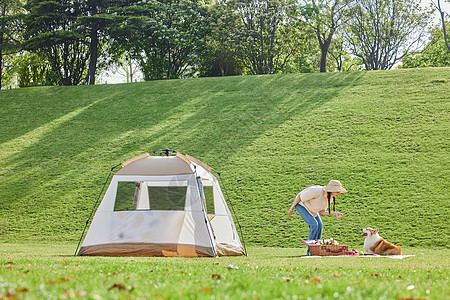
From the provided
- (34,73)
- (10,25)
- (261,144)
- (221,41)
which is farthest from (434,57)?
(10,25)

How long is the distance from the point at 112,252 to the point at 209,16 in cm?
2323

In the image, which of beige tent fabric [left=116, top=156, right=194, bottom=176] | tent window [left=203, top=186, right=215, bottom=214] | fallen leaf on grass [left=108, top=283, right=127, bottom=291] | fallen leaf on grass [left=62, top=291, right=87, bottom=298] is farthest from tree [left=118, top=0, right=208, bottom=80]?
fallen leaf on grass [left=62, top=291, right=87, bottom=298]

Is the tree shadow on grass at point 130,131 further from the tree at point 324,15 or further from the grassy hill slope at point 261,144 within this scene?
the tree at point 324,15

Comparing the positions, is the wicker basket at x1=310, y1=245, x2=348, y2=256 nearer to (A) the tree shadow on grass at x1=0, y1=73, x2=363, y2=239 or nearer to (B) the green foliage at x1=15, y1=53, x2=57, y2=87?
(A) the tree shadow on grass at x1=0, y1=73, x2=363, y2=239

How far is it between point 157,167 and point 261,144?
8.35 meters

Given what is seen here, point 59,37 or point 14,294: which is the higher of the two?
point 59,37

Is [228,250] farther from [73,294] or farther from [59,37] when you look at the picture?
[59,37]

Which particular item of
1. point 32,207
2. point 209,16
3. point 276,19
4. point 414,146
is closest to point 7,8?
point 209,16

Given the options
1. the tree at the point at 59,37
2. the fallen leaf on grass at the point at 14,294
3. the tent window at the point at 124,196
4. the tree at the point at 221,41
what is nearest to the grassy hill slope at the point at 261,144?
the tent window at the point at 124,196

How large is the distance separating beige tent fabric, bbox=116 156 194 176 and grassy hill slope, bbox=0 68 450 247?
3.53m

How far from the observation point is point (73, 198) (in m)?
13.1

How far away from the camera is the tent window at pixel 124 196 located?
783 cm

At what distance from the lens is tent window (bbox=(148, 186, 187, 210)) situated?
7.68m

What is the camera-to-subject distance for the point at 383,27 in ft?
92.6
